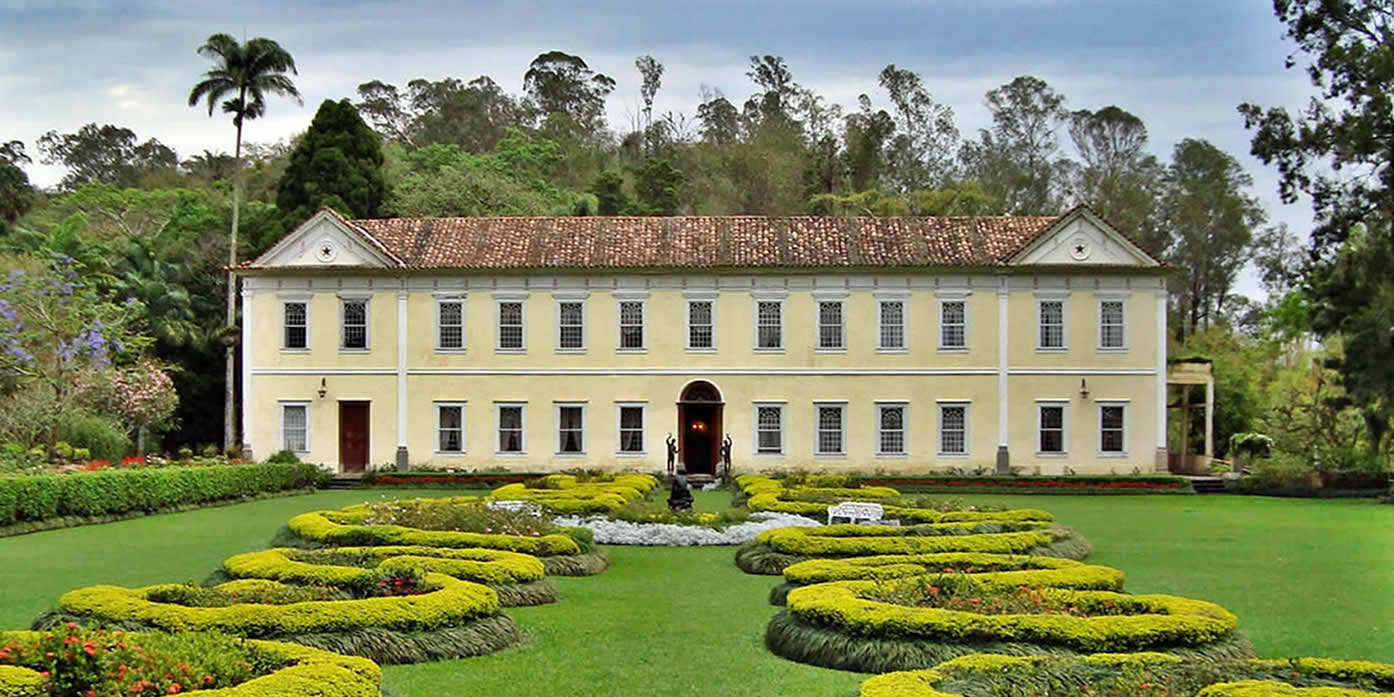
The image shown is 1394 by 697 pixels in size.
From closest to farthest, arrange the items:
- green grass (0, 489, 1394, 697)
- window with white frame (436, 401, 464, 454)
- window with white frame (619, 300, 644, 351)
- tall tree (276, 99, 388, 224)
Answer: green grass (0, 489, 1394, 697) → window with white frame (436, 401, 464, 454) → window with white frame (619, 300, 644, 351) → tall tree (276, 99, 388, 224)

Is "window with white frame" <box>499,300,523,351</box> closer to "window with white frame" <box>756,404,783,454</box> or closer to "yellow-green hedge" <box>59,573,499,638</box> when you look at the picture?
"window with white frame" <box>756,404,783,454</box>

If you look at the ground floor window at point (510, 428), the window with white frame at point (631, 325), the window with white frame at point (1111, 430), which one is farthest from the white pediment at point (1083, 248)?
the ground floor window at point (510, 428)

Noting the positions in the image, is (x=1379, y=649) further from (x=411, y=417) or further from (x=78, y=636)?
(x=411, y=417)

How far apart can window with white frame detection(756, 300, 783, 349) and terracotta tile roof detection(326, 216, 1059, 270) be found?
109cm

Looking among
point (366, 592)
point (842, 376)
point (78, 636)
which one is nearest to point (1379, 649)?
point (366, 592)

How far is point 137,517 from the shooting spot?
25.9 meters

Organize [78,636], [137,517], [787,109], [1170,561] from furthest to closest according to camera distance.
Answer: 1. [787,109]
2. [137,517]
3. [1170,561]
4. [78,636]

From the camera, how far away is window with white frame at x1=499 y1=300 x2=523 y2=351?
38.3 metres

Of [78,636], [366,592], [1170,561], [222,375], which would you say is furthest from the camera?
[222,375]

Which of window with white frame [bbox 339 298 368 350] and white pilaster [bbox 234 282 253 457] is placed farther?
window with white frame [bbox 339 298 368 350]

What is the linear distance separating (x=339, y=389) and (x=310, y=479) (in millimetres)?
3820

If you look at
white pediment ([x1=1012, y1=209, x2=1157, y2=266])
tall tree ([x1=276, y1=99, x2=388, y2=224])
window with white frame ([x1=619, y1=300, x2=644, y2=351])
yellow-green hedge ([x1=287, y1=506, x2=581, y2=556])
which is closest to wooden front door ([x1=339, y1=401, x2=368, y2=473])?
window with white frame ([x1=619, y1=300, x2=644, y2=351])

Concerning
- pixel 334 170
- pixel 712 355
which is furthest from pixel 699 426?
pixel 334 170

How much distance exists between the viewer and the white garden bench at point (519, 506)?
74.4 feet
